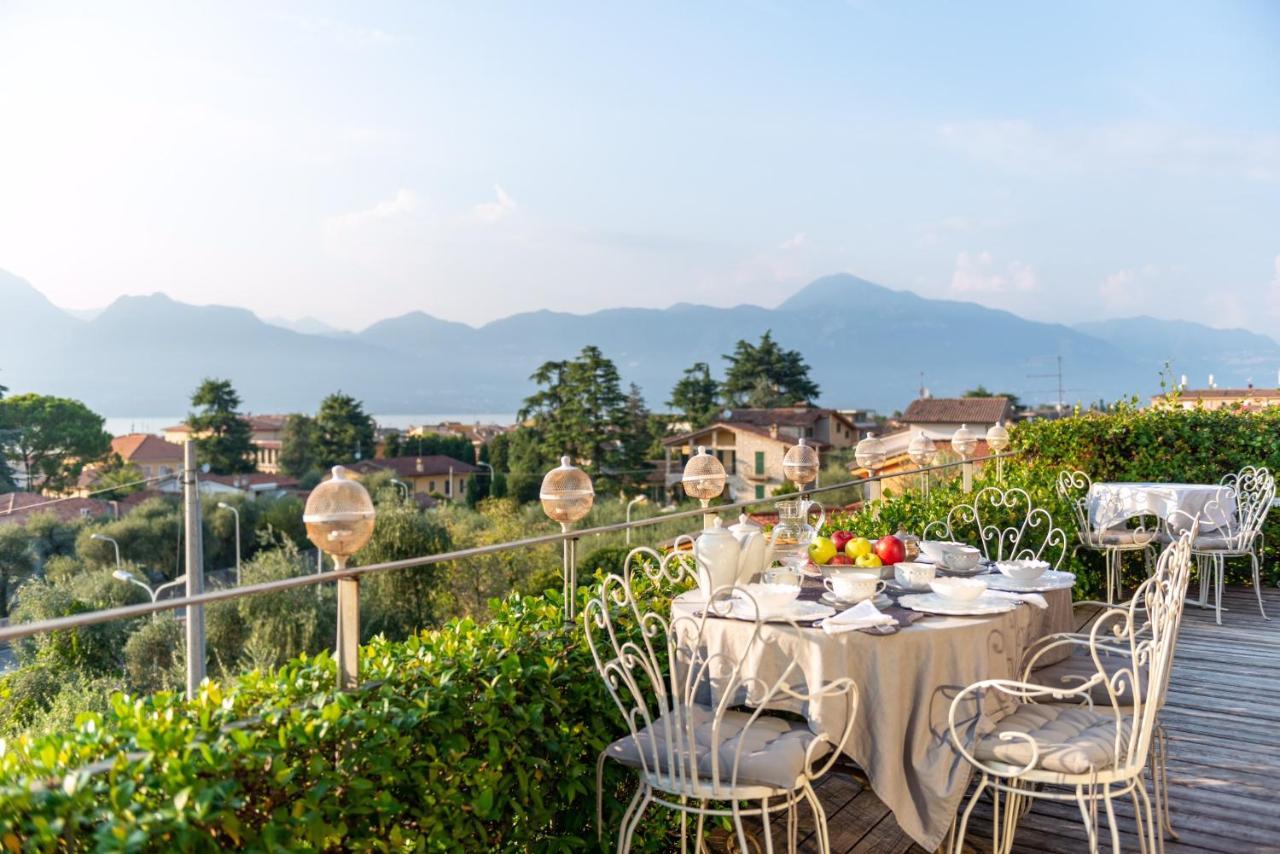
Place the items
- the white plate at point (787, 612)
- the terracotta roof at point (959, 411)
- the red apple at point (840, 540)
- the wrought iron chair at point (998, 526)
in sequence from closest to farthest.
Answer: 1. the white plate at point (787, 612)
2. the red apple at point (840, 540)
3. the wrought iron chair at point (998, 526)
4. the terracotta roof at point (959, 411)

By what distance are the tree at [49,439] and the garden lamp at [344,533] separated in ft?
168

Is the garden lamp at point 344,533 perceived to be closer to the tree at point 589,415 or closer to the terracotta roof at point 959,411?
the terracotta roof at point 959,411

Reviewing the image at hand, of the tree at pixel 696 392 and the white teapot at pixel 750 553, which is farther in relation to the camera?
the tree at pixel 696 392

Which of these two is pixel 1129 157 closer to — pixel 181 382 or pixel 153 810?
pixel 153 810

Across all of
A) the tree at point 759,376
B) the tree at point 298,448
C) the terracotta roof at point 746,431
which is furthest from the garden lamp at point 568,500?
the tree at point 298,448

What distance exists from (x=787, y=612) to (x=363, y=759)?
3.72 ft

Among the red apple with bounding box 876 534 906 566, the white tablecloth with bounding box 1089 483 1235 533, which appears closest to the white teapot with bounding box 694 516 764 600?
the red apple with bounding box 876 534 906 566

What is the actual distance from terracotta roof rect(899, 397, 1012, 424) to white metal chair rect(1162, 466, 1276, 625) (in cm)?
3958

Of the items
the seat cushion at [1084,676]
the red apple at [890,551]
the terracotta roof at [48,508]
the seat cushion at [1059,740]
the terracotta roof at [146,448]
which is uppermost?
the red apple at [890,551]

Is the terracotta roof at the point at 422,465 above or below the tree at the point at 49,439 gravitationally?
below

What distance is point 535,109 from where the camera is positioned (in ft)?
234

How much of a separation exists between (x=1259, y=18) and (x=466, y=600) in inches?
922

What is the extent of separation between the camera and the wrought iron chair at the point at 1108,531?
5.79 m

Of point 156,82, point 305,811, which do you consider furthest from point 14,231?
point 305,811
